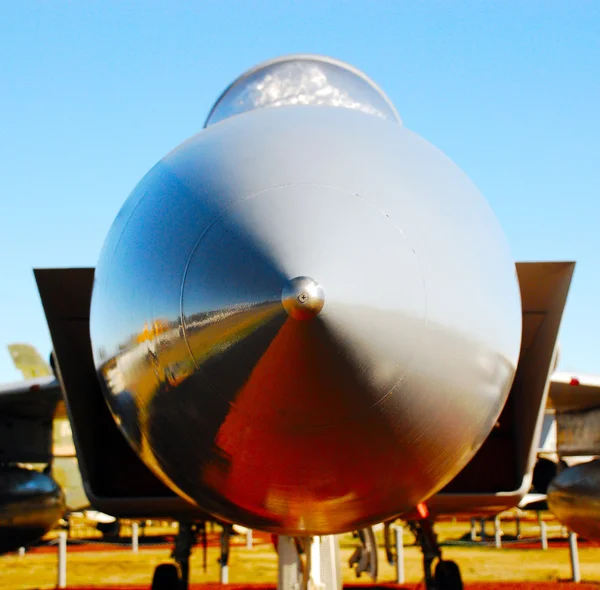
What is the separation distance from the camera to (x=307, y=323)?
1896 millimetres

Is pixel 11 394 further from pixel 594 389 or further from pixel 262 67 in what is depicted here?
pixel 594 389

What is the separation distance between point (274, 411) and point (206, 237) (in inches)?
20.4

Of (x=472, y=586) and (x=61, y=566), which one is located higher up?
(x=61, y=566)

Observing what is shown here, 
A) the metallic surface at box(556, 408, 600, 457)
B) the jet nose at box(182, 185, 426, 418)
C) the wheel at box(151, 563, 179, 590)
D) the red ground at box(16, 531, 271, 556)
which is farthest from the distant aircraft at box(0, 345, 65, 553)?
the red ground at box(16, 531, 271, 556)

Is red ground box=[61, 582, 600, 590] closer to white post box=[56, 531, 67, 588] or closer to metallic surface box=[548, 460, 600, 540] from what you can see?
white post box=[56, 531, 67, 588]

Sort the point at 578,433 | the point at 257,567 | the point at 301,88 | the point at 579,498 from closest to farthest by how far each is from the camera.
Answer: the point at 301,88
the point at 579,498
the point at 578,433
the point at 257,567

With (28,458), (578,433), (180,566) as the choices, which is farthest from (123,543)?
(578,433)

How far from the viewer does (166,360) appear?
83.8 inches

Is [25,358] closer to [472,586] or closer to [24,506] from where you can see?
[472,586]

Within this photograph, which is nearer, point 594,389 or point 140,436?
point 140,436

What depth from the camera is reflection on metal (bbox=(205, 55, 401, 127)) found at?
3.80 m

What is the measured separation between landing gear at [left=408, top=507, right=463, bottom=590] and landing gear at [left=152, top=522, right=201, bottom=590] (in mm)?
1761

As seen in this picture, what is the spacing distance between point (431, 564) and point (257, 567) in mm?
7641

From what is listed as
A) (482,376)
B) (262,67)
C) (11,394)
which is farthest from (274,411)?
(11,394)
